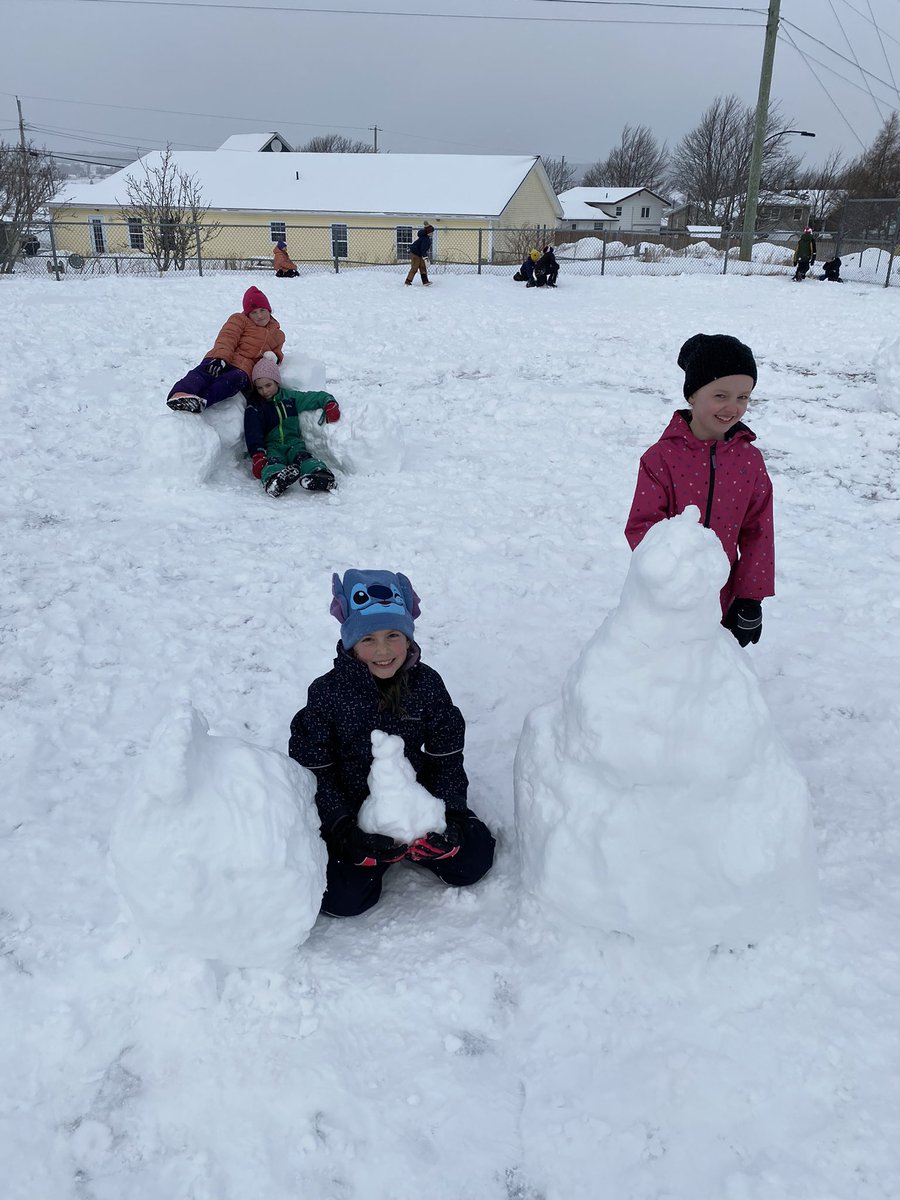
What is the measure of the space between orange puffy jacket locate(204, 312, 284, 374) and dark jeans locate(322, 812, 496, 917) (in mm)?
4523

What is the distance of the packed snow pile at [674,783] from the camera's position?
7.20 ft

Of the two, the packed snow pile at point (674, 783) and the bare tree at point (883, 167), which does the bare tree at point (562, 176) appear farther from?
the packed snow pile at point (674, 783)

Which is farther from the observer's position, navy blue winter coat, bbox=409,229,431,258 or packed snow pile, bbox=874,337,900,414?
navy blue winter coat, bbox=409,229,431,258

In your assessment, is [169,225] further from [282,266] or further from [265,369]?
[265,369]

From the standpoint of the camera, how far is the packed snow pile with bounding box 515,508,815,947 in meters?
2.20

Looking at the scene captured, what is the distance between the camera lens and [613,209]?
4962 centimetres

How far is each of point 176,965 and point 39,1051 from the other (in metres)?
0.38

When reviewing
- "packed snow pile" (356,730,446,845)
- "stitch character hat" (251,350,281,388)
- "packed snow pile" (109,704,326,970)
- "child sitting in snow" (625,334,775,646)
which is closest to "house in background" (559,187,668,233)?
"stitch character hat" (251,350,281,388)

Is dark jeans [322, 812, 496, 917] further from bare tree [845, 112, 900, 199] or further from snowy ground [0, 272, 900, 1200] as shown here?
bare tree [845, 112, 900, 199]

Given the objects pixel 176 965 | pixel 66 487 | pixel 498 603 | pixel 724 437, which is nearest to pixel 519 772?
pixel 176 965

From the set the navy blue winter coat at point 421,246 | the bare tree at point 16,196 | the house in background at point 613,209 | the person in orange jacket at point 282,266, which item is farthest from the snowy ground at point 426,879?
the house in background at point 613,209

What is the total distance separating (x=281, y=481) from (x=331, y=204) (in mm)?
28928

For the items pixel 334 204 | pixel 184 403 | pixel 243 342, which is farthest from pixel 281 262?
pixel 334 204

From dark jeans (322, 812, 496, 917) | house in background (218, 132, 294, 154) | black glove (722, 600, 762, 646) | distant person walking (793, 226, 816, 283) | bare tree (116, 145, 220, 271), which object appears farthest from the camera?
house in background (218, 132, 294, 154)
